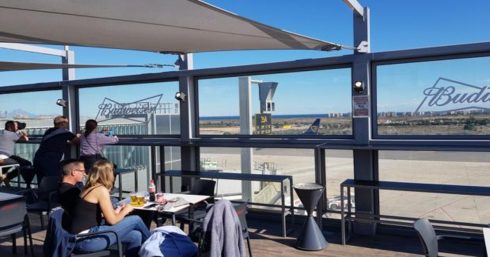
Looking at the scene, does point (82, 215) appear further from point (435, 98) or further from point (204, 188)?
point (435, 98)

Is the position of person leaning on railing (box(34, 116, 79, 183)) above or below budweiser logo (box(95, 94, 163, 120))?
below

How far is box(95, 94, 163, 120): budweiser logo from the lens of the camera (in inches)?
273

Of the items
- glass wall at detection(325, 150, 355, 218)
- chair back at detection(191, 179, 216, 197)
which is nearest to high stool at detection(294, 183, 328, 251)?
glass wall at detection(325, 150, 355, 218)

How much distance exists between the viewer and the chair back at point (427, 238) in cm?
263

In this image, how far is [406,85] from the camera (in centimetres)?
489

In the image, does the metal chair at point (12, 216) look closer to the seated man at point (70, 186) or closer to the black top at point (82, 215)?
the seated man at point (70, 186)

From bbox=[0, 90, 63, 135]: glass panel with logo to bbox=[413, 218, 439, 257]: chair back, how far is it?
6908 mm

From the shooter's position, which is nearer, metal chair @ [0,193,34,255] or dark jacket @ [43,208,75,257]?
dark jacket @ [43,208,75,257]

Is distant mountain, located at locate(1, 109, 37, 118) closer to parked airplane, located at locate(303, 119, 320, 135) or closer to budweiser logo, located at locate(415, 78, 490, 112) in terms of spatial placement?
parked airplane, located at locate(303, 119, 320, 135)

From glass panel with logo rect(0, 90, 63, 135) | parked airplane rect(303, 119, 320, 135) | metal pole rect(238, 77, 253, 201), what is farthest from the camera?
glass panel with logo rect(0, 90, 63, 135)

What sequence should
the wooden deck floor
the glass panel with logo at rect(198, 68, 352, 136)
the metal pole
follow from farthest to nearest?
the metal pole < the glass panel with logo at rect(198, 68, 352, 136) < the wooden deck floor

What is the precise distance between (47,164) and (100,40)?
9.18 feet

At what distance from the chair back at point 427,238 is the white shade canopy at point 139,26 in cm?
198

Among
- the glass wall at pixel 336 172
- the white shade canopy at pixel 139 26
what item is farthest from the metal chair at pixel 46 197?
the glass wall at pixel 336 172
